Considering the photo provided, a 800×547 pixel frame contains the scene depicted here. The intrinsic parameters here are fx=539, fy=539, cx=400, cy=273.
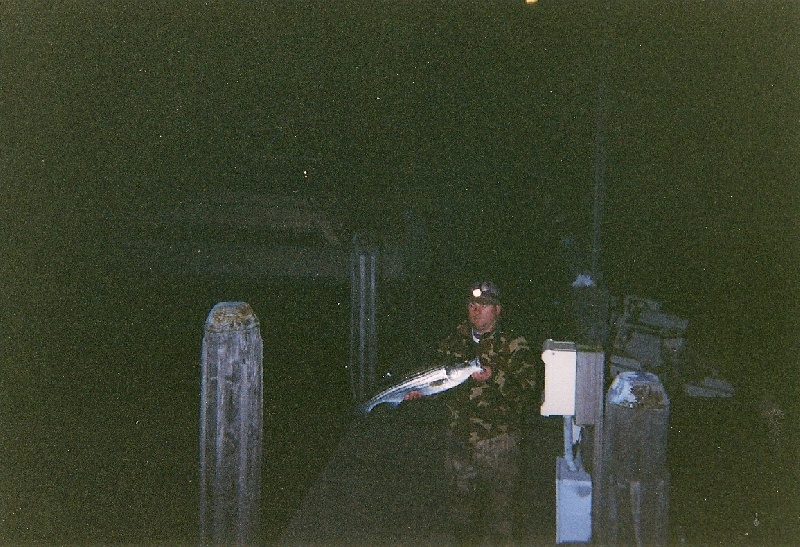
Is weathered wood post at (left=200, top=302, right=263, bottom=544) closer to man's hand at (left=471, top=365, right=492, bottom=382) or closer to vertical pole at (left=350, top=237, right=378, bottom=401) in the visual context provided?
man's hand at (left=471, top=365, right=492, bottom=382)

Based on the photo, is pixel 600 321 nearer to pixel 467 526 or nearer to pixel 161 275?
pixel 467 526

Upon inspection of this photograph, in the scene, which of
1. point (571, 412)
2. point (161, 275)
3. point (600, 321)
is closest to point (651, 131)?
point (600, 321)

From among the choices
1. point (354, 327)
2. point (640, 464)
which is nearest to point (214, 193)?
point (354, 327)

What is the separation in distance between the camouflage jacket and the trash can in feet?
4.07

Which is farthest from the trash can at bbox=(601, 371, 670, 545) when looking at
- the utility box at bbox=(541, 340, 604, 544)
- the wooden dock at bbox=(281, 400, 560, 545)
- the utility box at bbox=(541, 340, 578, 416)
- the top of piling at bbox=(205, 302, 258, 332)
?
the top of piling at bbox=(205, 302, 258, 332)

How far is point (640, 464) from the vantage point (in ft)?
7.35

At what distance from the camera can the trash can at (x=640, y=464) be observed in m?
2.23

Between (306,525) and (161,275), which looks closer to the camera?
(306,525)

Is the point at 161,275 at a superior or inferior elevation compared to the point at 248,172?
inferior

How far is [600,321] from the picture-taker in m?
9.52

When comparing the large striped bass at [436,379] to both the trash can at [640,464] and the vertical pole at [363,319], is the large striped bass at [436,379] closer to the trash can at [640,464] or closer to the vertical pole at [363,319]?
the trash can at [640,464]

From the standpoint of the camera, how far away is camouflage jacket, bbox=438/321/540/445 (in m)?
3.53

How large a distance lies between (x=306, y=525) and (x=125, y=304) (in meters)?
6.67

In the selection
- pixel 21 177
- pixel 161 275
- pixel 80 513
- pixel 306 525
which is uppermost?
pixel 21 177
